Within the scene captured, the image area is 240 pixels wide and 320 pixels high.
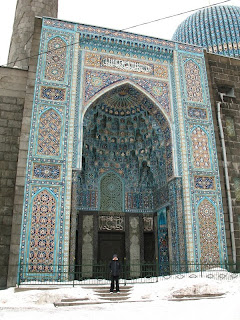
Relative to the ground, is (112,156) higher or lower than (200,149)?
higher

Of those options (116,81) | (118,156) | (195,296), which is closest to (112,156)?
(118,156)

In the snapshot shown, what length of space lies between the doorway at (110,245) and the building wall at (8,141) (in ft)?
11.4

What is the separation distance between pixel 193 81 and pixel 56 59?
421 centimetres

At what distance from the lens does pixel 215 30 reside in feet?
65.7

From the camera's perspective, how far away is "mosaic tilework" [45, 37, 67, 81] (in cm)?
898

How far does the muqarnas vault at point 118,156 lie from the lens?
7.94m

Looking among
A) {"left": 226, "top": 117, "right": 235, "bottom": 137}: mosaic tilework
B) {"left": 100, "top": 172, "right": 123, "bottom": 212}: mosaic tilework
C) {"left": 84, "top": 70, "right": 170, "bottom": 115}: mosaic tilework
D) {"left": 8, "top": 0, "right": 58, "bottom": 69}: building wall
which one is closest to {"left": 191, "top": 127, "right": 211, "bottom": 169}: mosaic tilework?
{"left": 226, "top": 117, "right": 235, "bottom": 137}: mosaic tilework

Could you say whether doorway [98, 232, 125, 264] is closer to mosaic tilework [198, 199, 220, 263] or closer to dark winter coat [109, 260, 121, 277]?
mosaic tilework [198, 199, 220, 263]

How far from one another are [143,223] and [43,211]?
4116 mm

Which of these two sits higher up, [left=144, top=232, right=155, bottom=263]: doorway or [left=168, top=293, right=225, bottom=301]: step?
[left=144, top=232, right=155, bottom=263]: doorway

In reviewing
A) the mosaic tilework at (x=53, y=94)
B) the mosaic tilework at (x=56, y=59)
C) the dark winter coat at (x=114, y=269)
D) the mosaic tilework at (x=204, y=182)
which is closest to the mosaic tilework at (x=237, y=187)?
the mosaic tilework at (x=204, y=182)

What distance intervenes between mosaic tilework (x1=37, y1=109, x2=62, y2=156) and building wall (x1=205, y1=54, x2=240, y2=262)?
4657mm

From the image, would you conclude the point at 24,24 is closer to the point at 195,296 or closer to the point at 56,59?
the point at 56,59

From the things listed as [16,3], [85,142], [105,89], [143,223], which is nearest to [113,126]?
[85,142]
